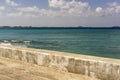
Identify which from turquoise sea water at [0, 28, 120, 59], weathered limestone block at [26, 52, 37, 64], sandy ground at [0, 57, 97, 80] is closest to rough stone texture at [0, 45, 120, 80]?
weathered limestone block at [26, 52, 37, 64]

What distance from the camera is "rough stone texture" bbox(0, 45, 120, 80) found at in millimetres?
5346

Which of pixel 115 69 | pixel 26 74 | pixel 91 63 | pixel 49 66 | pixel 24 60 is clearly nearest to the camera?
pixel 115 69

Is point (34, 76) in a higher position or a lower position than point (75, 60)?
lower

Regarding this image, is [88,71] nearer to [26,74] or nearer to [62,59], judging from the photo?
[62,59]

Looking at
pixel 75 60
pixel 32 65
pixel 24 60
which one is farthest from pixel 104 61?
pixel 24 60

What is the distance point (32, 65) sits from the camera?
7.00m

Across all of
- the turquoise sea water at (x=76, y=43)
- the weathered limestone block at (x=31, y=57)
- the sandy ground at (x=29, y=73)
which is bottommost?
the turquoise sea water at (x=76, y=43)

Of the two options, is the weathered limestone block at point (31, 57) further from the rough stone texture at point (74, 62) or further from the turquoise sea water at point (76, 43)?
the turquoise sea water at point (76, 43)

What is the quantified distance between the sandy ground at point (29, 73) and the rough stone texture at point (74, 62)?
14cm

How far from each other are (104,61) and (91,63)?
308 millimetres

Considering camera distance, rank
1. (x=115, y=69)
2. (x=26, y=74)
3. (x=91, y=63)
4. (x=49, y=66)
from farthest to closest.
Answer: (x=49, y=66)
(x=26, y=74)
(x=91, y=63)
(x=115, y=69)

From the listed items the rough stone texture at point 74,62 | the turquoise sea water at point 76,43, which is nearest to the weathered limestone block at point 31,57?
the rough stone texture at point 74,62

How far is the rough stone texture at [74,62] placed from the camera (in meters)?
5.35

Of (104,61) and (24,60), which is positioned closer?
(104,61)
